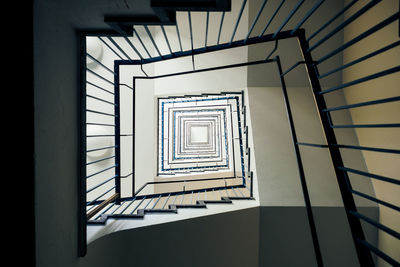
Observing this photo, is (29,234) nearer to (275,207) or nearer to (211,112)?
(275,207)

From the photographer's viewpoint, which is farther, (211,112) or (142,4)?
(211,112)

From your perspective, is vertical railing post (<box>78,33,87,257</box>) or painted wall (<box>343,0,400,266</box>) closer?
vertical railing post (<box>78,33,87,257</box>)

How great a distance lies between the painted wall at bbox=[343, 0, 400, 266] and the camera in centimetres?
175

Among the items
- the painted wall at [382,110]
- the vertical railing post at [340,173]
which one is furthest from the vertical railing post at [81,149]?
the painted wall at [382,110]

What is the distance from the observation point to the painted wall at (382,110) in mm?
1746

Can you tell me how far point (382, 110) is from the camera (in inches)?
74.2

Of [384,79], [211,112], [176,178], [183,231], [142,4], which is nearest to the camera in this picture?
[142,4]

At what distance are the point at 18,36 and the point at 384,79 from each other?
267 cm

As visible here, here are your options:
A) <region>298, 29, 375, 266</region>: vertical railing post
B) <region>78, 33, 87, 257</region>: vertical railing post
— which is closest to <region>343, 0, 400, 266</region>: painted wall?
<region>298, 29, 375, 266</region>: vertical railing post

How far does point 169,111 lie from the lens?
13.8 feet

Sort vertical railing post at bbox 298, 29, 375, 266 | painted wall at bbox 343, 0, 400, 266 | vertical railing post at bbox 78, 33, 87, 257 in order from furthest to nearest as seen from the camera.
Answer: painted wall at bbox 343, 0, 400, 266, vertical railing post at bbox 78, 33, 87, 257, vertical railing post at bbox 298, 29, 375, 266

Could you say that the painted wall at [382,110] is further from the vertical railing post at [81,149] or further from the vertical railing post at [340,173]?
the vertical railing post at [81,149]

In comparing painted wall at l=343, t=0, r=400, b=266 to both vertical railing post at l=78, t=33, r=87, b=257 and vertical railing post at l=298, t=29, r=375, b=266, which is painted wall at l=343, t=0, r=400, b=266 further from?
vertical railing post at l=78, t=33, r=87, b=257

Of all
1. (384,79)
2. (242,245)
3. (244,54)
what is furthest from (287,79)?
(242,245)
